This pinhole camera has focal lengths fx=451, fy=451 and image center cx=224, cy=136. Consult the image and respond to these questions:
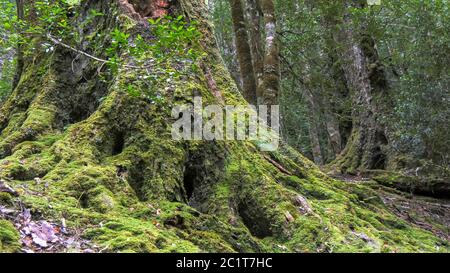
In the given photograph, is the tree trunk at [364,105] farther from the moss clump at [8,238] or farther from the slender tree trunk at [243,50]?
the moss clump at [8,238]

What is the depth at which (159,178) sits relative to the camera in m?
4.75

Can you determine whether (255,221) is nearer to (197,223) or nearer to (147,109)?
(197,223)

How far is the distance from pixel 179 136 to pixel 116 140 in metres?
0.74

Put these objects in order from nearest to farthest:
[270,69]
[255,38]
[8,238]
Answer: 1. [8,238]
2. [270,69]
3. [255,38]

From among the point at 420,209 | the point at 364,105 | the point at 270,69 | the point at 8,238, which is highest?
the point at 270,69

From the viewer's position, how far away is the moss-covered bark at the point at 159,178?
160 inches

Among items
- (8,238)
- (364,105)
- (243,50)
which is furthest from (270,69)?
(8,238)

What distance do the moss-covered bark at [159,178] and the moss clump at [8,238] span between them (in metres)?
0.41

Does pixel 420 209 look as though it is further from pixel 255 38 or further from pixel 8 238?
pixel 8 238

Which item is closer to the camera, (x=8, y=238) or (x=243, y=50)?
(x=8, y=238)

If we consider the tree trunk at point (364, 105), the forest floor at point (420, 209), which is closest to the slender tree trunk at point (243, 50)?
the tree trunk at point (364, 105)

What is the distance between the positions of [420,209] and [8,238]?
7073 mm
